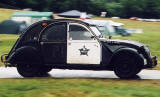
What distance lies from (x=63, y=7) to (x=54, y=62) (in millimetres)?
94599

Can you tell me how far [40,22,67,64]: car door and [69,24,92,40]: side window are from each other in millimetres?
187

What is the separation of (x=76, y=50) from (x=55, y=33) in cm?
86

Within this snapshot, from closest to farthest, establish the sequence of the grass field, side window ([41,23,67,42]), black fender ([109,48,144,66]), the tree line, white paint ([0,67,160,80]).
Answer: the grass field < black fender ([109,48,144,66]) < side window ([41,23,67,42]) < white paint ([0,67,160,80]) < the tree line

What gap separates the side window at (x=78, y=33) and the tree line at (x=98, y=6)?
92306mm

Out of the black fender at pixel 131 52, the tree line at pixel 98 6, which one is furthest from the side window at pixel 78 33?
the tree line at pixel 98 6

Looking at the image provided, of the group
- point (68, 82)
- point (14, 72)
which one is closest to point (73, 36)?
point (68, 82)

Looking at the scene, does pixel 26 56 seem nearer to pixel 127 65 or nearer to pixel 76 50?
pixel 76 50

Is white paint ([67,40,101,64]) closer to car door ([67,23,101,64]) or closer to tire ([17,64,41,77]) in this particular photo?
car door ([67,23,101,64])

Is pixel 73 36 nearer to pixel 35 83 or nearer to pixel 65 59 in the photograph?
pixel 65 59

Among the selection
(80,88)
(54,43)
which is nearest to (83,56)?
(54,43)

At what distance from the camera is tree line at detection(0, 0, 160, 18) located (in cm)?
10331

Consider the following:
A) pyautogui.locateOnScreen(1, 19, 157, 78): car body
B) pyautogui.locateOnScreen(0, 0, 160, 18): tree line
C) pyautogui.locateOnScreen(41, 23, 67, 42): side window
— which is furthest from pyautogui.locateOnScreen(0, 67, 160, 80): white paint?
pyautogui.locateOnScreen(0, 0, 160, 18): tree line

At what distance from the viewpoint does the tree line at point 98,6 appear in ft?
339

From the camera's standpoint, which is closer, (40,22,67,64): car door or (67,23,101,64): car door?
(67,23,101,64): car door
